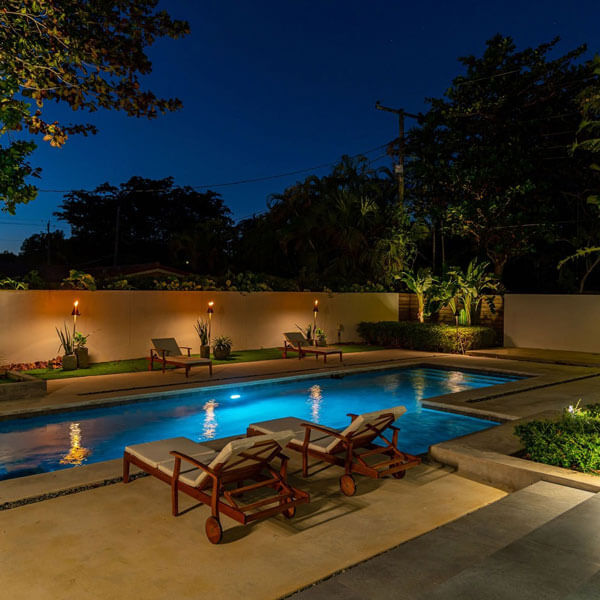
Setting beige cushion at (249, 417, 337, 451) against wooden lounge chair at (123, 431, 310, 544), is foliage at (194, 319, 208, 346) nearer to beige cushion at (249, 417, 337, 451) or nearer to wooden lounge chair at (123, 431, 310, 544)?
beige cushion at (249, 417, 337, 451)

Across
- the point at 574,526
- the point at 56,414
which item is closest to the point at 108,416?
the point at 56,414

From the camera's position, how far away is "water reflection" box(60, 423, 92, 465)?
6750 mm

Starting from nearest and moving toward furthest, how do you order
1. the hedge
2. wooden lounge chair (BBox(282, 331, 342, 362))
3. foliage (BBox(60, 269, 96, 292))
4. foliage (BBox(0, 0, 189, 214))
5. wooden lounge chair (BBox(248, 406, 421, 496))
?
wooden lounge chair (BBox(248, 406, 421, 496))
foliage (BBox(0, 0, 189, 214))
foliage (BBox(60, 269, 96, 292))
wooden lounge chair (BBox(282, 331, 342, 362))
the hedge

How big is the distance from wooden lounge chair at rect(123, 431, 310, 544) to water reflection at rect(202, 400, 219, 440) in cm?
325

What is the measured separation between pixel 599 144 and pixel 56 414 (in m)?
8.58

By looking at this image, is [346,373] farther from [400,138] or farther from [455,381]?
[400,138]

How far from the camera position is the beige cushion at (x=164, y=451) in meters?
4.78

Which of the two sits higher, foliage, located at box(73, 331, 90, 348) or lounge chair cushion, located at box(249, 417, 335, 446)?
foliage, located at box(73, 331, 90, 348)

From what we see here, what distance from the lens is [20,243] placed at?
47.6m

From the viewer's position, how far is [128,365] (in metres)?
12.8

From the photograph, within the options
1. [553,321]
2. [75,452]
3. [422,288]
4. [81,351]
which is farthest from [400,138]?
[75,452]

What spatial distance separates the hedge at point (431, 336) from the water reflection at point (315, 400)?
5909mm

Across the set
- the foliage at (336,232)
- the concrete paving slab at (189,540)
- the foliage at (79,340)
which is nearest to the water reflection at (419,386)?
the concrete paving slab at (189,540)

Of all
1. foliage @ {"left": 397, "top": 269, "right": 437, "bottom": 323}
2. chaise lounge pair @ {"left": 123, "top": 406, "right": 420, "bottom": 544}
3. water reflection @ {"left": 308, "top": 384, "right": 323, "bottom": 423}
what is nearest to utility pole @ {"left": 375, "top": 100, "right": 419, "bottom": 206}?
foliage @ {"left": 397, "top": 269, "right": 437, "bottom": 323}
